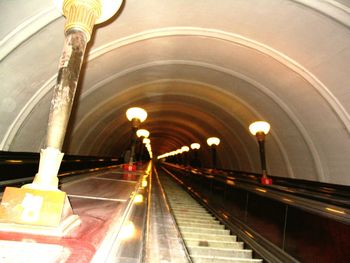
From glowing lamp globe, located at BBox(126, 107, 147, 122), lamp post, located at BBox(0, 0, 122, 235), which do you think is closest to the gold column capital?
lamp post, located at BBox(0, 0, 122, 235)

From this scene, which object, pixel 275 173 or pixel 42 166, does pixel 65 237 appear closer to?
pixel 42 166

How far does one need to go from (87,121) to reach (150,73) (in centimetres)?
334

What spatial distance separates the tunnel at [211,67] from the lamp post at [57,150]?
259 centimetres

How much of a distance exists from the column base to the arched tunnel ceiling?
337 cm

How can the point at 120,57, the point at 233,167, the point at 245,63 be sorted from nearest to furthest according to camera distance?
the point at 120,57 < the point at 245,63 < the point at 233,167

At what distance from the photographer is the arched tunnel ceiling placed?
465 centimetres

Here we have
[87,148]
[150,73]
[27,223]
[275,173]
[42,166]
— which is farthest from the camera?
[87,148]

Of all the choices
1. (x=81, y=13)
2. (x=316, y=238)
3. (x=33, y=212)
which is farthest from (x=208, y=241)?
(x=81, y=13)

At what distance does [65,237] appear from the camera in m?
1.22

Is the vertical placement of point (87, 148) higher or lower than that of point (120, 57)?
lower

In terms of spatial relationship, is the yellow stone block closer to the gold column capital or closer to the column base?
the column base

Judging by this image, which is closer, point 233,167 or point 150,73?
point 150,73

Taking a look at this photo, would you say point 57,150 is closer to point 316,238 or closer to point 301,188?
point 316,238

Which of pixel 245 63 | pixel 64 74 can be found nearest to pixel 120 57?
pixel 245 63
